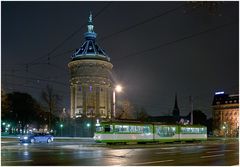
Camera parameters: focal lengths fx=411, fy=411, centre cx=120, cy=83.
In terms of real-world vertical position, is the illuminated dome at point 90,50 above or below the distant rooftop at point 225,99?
above

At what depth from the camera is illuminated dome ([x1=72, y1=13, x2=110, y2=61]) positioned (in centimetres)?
11431

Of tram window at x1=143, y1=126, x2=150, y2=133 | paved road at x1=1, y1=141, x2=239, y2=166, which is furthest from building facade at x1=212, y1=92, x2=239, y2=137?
paved road at x1=1, y1=141, x2=239, y2=166

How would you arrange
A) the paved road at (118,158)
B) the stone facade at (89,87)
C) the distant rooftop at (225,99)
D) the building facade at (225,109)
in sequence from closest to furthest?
1. the paved road at (118,158)
2. the stone facade at (89,87)
3. the building facade at (225,109)
4. the distant rooftop at (225,99)

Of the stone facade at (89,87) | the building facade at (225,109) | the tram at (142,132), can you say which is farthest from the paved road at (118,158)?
the building facade at (225,109)

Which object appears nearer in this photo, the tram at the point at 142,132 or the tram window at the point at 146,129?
the tram at the point at 142,132

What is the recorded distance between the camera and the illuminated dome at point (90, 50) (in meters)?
114

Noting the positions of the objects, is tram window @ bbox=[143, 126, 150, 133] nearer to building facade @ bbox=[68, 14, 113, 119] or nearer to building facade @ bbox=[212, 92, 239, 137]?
building facade @ bbox=[68, 14, 113, 119]

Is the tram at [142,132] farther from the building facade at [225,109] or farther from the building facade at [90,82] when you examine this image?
the building facade at [225,109]

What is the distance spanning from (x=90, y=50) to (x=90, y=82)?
9549mm

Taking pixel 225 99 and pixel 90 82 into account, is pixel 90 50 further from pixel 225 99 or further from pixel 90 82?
pixel 225 99

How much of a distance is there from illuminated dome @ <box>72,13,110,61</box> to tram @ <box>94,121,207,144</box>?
62175mm

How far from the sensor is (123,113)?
8331 centimetres

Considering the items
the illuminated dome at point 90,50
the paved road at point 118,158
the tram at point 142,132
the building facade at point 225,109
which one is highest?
the illuminated dome at point 90,50

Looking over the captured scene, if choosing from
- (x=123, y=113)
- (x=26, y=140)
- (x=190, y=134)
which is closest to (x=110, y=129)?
(x=26, y=140)
